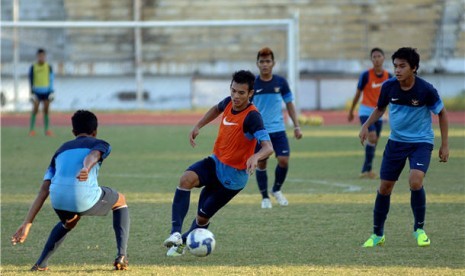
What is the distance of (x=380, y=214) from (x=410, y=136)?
0.79 metres

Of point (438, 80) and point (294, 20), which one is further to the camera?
point (438, 80)

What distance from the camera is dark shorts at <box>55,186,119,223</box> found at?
7715 mm

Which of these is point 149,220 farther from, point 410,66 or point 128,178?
point 128,178

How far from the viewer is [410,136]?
9.24 m

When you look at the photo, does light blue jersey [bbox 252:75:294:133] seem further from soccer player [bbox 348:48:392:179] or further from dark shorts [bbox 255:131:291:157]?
soccer player [bbox 348:48:392:179]

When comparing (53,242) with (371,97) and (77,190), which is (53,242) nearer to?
(77,190)

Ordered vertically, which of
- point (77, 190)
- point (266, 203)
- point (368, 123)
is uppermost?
point (368, 123)

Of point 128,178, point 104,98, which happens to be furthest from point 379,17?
point 128,178

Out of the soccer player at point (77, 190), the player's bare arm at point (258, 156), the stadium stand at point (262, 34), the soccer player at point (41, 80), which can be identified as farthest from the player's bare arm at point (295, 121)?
the stadium stand at point (262, 34)

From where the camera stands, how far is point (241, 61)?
124 feet

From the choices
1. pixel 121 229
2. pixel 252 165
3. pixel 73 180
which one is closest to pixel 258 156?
pixel 252 165

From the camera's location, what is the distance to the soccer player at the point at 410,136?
29.9 ft

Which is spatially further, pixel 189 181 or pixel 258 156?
pixel 189 181

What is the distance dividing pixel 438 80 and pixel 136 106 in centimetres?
1095
